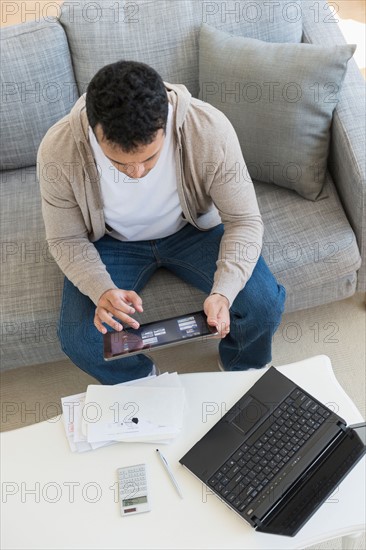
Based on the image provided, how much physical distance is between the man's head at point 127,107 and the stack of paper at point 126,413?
20.3 inches

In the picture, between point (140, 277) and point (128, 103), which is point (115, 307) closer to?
point (140, 277)

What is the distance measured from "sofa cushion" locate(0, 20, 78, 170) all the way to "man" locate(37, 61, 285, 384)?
1.18ft

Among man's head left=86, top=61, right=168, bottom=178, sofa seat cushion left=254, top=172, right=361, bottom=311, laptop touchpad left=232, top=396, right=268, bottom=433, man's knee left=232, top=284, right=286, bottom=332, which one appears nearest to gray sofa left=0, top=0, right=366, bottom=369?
sofa seat cushion left=254, top=172, right=361, bottom=311

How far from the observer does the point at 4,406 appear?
1.88m

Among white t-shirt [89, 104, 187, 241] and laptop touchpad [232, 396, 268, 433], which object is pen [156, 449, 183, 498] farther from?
white t-shirt [89, 104, 187, 241]

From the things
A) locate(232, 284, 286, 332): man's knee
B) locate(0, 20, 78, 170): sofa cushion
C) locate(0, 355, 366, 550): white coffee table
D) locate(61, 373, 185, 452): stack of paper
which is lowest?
locate(0, 355, 366, 550): white coffee table

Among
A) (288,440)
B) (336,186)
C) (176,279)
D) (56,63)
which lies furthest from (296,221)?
(56,63)

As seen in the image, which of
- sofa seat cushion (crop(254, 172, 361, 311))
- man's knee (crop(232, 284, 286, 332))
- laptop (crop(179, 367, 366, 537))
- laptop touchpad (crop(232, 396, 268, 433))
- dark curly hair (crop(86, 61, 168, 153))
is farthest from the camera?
sofa seat cushion (crop(254, 172, 361, 311))

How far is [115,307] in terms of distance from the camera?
143 cm

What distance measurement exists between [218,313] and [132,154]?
0.41 meters

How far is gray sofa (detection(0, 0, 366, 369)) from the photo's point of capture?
1637mm

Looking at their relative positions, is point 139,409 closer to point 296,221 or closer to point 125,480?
point 125,480

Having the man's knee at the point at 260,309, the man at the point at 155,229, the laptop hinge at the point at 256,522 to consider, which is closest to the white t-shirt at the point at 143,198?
the man at the point at 155,229

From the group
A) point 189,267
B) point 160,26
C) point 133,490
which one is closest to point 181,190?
point 189,267
